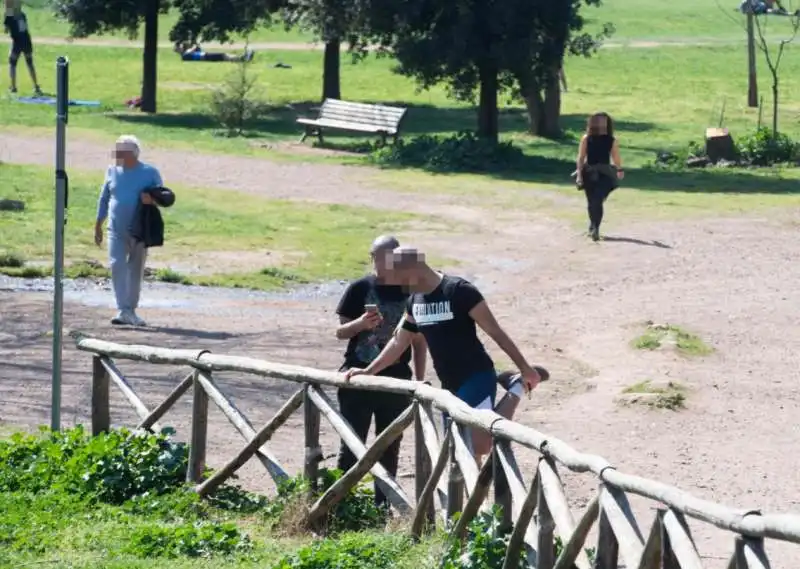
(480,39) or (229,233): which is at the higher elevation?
(480,39)

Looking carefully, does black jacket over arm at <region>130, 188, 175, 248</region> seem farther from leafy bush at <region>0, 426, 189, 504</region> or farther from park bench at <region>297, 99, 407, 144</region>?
park bench at <region>297, 99, 407, 144</region>

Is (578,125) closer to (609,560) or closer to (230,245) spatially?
(230,245)

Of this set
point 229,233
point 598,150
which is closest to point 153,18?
point 229,233

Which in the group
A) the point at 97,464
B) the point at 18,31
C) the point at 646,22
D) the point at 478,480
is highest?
the point at 646,22

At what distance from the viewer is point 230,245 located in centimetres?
2006

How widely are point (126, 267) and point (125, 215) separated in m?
0.48

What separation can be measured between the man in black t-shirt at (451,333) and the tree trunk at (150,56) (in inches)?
1090

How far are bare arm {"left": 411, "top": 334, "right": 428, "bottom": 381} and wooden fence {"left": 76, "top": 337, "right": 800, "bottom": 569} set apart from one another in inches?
15.8

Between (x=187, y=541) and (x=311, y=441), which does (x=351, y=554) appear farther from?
(x=311, y=441)

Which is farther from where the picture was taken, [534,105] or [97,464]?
[534,105]

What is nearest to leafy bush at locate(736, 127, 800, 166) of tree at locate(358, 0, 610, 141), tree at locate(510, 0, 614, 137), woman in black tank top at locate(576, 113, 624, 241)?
tree at locate(510, 0, 614, 137)

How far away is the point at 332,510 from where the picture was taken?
29.6 ft

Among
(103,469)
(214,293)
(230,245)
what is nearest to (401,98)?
(230,245)

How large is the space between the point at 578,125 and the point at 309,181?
11619 mm
